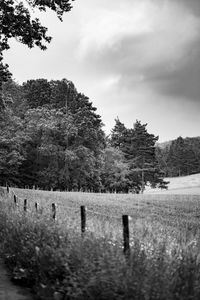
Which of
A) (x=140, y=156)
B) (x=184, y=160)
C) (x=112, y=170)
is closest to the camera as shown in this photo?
(x=112, y=170)

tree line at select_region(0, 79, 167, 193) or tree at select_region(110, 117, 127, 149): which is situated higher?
tree at select_region(110, 117, 127, 149)

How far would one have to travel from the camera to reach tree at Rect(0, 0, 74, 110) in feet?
46.6

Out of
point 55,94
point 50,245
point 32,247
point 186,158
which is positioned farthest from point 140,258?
point 186,158

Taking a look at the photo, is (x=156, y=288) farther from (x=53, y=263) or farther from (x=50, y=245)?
(x=50, y=245)

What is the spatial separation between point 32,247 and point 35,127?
35359 millimetres

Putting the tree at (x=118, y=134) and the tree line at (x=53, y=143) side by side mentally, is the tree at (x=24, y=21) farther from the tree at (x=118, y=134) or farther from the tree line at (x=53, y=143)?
the tree at (x=118, y=134)

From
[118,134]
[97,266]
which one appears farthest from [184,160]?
[97,266]

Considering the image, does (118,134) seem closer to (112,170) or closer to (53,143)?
(112,170)

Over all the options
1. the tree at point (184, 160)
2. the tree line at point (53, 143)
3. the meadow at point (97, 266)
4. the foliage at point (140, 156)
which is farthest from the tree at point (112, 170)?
the tree at point (184, 160)

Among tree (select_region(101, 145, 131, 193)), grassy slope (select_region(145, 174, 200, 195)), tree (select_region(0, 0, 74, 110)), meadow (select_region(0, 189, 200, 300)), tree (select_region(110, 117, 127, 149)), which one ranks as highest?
tree (select_region(110, 117, 127, 149))

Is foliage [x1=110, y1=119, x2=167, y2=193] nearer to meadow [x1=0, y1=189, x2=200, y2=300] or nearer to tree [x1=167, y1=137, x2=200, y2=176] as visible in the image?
tree [x1=167, y1=137, x2=200, y2=176]

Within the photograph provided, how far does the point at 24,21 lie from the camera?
A: 14.5m

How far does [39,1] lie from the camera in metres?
14.2

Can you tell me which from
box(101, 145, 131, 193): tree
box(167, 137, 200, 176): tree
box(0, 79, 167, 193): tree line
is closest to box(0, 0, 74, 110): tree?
box(0, 79, 167, 193): tree line
